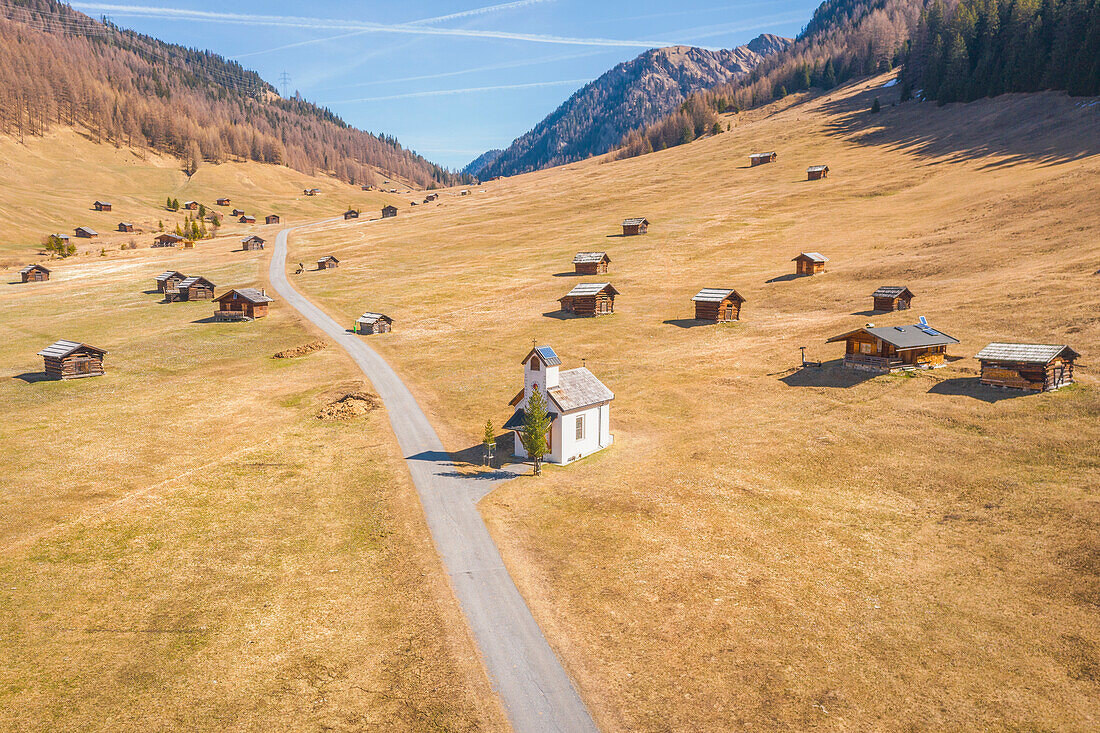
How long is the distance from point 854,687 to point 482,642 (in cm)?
1352

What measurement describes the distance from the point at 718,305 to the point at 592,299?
16124mm

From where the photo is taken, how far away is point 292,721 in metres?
19.8

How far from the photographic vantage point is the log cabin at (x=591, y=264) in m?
98.2

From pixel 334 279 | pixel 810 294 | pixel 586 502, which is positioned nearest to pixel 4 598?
pixel 586 502

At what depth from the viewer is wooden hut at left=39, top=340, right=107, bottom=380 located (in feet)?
192

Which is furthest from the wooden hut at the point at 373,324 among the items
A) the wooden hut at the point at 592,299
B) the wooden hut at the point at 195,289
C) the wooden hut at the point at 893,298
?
the wooden hut at the point at 893,298

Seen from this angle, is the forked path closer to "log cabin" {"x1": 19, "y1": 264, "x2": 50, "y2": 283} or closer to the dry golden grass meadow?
the dry golden grass meadow

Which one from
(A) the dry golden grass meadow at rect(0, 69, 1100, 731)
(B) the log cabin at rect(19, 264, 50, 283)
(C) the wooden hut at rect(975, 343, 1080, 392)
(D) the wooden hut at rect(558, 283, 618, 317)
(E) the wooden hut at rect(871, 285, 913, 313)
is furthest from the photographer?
(B) the log cabin at rect(19, 264, 50, 283)

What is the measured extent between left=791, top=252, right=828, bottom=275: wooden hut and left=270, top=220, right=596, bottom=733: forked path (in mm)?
61132

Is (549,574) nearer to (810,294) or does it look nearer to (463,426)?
(463,426)

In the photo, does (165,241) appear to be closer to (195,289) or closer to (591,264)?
(195,289)

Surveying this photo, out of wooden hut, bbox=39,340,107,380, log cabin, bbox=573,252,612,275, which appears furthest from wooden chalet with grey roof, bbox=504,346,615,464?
log cabin, bbox=573,252,612,275

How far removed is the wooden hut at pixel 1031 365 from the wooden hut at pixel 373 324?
63.9 meters

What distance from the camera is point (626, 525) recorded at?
32.3m
